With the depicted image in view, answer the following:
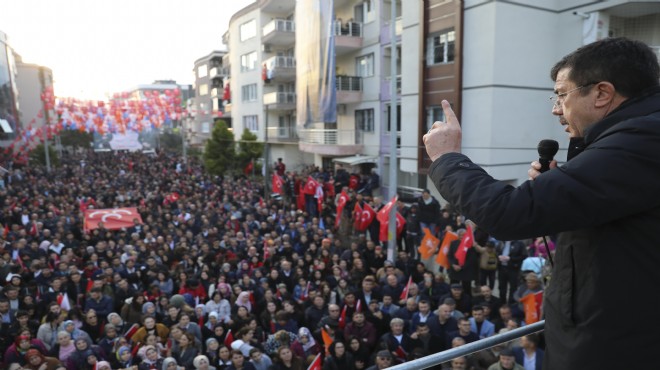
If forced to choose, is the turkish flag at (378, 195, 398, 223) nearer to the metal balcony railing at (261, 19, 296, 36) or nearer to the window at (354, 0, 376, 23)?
the window at (354, 0, 376, 23)

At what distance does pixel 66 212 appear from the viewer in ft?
55.4

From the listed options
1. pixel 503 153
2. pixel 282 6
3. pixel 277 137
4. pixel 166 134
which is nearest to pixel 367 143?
pixel 503 153

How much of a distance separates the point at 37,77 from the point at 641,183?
216 feet

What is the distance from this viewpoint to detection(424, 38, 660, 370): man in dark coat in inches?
43.7

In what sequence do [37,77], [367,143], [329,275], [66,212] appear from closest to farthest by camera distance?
[329,275], [66,212], [367,143], [37,77]

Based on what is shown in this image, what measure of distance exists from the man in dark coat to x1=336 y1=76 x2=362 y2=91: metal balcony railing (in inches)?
866

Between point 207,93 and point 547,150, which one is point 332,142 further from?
point 207,93

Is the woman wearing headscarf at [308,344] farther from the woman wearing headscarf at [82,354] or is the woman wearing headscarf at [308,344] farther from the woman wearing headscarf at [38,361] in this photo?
the woman wearing headscarf at [38,361]

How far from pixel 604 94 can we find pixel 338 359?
6.24m

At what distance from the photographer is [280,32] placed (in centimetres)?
2991

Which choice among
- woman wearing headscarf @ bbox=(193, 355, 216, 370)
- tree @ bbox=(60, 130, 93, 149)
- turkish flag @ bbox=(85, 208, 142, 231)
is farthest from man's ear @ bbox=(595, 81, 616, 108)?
tree @ bbox=(60, 130, 93, 149)

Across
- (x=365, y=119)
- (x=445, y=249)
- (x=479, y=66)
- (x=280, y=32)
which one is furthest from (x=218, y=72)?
(x=445, y=249)

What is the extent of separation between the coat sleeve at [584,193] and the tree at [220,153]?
3032 cm

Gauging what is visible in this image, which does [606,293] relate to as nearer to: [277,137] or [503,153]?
[503,153]
